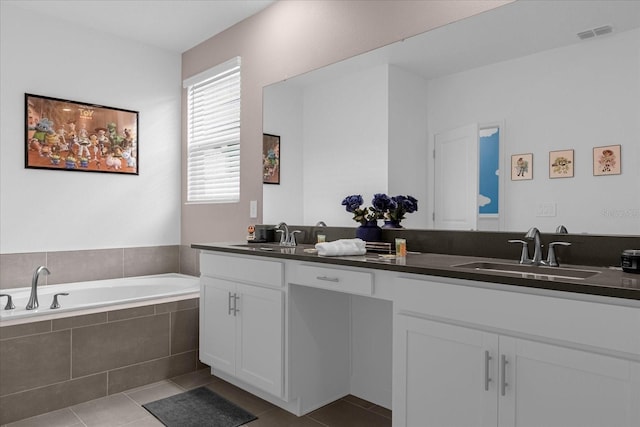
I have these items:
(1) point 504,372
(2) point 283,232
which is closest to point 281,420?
(2) point 283,232

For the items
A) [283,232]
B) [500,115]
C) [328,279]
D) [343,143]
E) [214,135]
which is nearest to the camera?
[500,115]

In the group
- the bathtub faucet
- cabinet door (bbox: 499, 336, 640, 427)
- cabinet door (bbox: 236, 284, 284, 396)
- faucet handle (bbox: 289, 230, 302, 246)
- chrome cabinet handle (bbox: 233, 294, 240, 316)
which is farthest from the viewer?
faucet handle (bbox: 289, 230, 302, 246)

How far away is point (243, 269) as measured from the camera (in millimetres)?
2535

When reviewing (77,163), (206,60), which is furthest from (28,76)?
(206,60)

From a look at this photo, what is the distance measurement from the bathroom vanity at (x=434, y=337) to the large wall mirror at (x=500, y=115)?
300 mm

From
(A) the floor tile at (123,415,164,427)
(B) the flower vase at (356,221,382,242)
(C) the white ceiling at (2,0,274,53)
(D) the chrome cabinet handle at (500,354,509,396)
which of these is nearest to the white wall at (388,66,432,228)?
(B) the flower vase at (356,221,382,242)

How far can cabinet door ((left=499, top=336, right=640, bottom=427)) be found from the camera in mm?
1199

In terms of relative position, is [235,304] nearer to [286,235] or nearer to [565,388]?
[286,235]

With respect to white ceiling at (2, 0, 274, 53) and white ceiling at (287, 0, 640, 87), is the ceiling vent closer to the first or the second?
white ceiling at (287, 0, 640, 87)

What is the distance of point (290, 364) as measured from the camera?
90.0 inches

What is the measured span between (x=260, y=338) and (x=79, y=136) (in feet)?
7.54

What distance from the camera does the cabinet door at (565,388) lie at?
47.2 inches

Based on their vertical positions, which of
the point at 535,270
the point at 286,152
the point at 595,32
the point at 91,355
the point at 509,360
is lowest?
the point at 91,355

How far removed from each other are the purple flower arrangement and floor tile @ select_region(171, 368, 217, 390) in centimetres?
146
